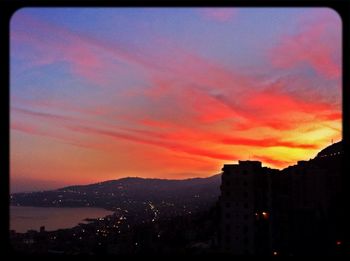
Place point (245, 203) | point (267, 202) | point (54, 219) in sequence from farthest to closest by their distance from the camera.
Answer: point (54, 219) < point (267, 202) < point (245, 203)

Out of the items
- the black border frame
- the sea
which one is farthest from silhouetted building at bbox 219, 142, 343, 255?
the black border frame

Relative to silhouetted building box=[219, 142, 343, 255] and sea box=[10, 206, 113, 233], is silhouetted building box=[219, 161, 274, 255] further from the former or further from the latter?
sea box=[10, 206, 113, 233]

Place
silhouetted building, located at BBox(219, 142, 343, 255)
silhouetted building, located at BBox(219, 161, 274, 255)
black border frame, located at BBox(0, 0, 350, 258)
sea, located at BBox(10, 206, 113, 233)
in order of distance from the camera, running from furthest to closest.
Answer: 1. sea, located at BBox(10, 206, 113, 233)
2. silhouetted building, located at BBox(219, 161, 274, 255)
3. silhouetted building, located at BBox(219, 142, 343, 255)
4. black border frame, located at BBox(0, 0, 350, 258)

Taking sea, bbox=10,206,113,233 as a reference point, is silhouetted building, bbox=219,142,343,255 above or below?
above

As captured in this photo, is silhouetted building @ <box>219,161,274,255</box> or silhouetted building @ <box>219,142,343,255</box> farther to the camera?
silhouetted building @ <box>219,161,274,255</box>

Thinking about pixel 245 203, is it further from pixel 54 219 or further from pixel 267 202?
pixel 54 219

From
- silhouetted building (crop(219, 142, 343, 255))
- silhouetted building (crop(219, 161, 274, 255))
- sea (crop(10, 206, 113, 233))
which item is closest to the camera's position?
silhouetted building (crop(219, 142, 343, 255))
